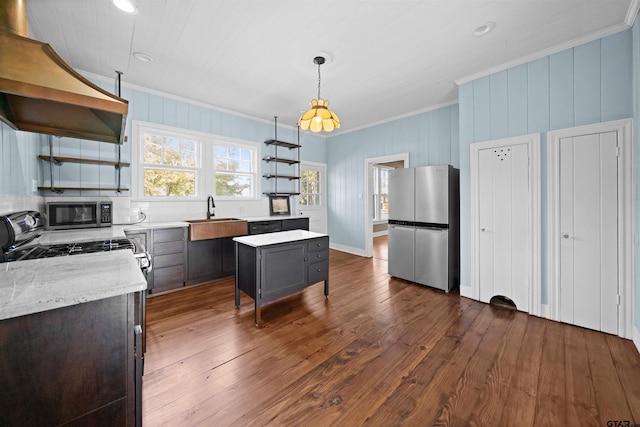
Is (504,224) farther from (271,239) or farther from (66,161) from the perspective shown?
(66,161)

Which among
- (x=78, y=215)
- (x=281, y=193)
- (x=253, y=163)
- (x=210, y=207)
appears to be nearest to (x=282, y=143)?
(x=253, y=163)

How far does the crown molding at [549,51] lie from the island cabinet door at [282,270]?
2.93 m

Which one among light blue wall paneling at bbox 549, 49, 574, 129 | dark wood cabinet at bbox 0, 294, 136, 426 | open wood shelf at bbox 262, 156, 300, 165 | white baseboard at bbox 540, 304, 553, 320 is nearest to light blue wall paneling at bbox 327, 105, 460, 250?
open wood shelf at bbox 262, 156, 300, 165

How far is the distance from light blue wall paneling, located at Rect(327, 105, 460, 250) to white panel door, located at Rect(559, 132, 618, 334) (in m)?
1.66

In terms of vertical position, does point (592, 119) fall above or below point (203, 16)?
below

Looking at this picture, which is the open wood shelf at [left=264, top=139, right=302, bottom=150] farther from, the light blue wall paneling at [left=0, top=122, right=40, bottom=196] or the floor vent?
the floor vent

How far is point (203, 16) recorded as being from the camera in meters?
2.23

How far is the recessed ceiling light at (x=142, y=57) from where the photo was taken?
281cm

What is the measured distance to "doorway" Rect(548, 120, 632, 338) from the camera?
7.54 feet

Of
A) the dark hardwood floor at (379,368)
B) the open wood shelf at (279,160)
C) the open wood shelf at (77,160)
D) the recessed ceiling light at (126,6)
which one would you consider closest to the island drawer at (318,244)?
the dark hardwood floor at (379,368)

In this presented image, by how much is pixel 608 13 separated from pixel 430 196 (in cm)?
221

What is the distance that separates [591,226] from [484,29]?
212 centimetres

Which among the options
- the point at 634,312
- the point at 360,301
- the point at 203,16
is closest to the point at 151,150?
the point at 203,16

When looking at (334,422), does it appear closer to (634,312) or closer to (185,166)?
(634,312)
